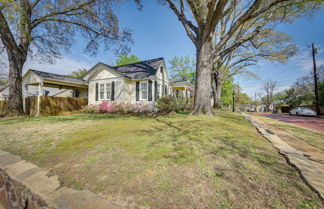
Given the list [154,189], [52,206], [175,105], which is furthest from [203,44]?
[52,206]

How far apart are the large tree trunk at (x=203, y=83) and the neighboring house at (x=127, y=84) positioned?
4.58 m

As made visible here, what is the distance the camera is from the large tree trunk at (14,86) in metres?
7.42

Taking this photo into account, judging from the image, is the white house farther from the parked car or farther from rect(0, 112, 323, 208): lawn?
the parked car

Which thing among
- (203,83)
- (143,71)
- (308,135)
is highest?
(143,71)

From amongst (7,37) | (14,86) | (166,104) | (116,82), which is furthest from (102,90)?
(166,104)

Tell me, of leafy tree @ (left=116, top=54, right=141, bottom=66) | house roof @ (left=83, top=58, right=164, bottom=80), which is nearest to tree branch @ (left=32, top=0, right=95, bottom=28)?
house roof @ (left=83, top=58, right=164, bottom=80)

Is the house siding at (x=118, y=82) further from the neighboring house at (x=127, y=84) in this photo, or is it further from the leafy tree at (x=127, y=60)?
the leafy tree at (x=127, y=60)

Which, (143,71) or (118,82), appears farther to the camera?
(143,71)

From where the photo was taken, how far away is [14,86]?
7.54 m

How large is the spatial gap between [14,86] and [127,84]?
6.81m

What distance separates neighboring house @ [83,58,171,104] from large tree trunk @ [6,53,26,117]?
182 inches

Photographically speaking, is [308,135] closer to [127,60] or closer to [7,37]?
[7,37]

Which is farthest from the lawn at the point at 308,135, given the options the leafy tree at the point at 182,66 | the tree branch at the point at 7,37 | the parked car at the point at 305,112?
the leafy tree at the point at 182,66

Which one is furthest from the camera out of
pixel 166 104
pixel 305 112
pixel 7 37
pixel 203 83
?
pixel 305 112
